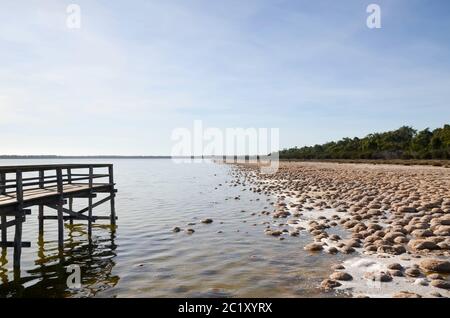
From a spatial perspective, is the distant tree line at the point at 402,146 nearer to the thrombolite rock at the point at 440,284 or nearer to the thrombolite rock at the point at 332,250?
the thrombolite rock at the point at 332,250

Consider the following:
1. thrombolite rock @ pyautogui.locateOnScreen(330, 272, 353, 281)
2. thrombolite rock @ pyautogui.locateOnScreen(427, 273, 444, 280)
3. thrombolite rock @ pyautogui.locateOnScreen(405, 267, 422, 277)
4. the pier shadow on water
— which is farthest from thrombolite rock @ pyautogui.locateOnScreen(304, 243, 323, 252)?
the pier shadow on water

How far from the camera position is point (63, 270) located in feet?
35.0

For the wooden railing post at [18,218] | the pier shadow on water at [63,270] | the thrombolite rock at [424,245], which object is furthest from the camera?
the thrombolite rock at [424,245]

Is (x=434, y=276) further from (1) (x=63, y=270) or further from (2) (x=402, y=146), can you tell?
(2) (x=402, y=146)

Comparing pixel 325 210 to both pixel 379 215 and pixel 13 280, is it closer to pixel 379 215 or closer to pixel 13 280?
pixel 379 215

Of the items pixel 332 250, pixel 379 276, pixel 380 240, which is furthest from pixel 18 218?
pixel 380 240

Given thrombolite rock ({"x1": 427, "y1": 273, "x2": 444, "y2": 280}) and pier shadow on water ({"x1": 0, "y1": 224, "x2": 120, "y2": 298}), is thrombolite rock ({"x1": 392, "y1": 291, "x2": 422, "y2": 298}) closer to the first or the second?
thrombolite rock ({"x1": 427, "y1": 273, "x2": 444, "y2": 280})

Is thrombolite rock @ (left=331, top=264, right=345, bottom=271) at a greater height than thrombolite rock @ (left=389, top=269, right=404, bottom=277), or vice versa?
thrombolite rock @ (left=389, top=269, right=404, bottom=277)

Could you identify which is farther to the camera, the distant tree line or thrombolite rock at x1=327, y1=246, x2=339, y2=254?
the distant tree line

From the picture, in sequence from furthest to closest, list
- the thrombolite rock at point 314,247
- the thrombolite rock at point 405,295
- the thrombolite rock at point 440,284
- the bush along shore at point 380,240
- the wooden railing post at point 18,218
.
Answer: the thrombolite rock at point 314,247
the wooden railing post at point 18,218
the bush along shore at point 380,240
the thrombolite rock at point 440,284
the thrombolite rock at point 405,295

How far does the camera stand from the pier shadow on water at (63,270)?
29.3ft

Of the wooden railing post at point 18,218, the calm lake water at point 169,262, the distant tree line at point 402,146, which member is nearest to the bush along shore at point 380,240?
Result: the calm lake water at point 169,262

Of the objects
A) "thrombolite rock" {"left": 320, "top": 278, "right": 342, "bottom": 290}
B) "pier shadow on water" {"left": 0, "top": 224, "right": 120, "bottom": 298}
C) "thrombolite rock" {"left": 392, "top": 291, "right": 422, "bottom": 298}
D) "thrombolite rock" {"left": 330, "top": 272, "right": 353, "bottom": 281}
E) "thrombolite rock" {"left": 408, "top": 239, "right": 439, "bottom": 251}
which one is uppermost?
"thrombolite rock" {"left": 408, "top": 239, "right": 439, "bottom": 251}

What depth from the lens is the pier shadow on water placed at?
8.92 meters
